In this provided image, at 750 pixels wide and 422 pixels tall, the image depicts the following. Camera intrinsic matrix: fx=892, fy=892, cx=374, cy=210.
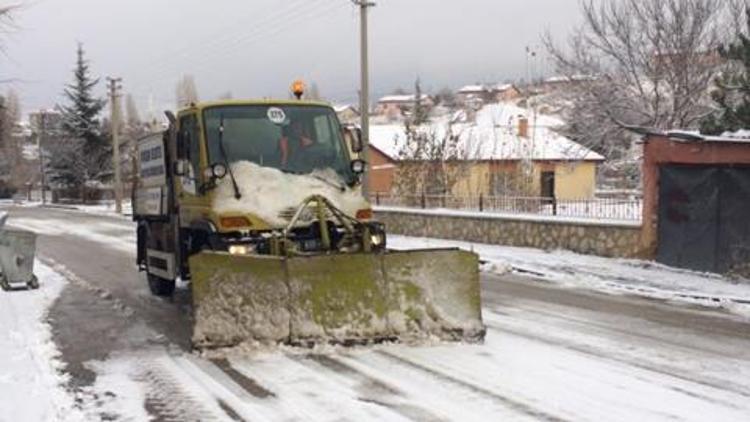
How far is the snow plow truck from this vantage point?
8.70 meters

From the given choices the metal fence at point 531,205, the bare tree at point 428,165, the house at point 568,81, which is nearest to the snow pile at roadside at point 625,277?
the metal fence at point 531,205

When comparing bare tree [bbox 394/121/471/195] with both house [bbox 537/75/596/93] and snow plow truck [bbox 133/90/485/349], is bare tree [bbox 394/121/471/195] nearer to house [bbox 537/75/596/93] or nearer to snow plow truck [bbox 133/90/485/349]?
house [bbox 537/75/596/93]

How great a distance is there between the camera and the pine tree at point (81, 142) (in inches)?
2744

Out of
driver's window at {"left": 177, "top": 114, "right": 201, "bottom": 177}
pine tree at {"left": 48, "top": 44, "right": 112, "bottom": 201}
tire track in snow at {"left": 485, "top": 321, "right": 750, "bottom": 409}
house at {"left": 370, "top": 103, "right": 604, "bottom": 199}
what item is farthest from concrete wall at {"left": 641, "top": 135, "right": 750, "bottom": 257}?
pine tree at {"left": 48, "top": 44, "right": 112, "bottom": 201}

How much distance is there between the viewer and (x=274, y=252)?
934 centimetres

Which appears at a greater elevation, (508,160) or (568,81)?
(568,81)

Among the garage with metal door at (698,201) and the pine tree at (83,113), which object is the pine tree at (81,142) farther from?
the garage with metal door at (698,201)

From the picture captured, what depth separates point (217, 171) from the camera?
995cm

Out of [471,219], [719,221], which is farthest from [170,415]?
[471,219]

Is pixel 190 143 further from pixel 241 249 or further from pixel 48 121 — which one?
pixel 48 121

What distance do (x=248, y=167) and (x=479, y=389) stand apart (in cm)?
427

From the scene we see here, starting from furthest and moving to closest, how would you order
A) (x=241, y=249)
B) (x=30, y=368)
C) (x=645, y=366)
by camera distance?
(x=241, y=249) < (x=30, y=368) < (x=645, y=366)

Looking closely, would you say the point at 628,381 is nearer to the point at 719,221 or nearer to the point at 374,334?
the point at 374,334

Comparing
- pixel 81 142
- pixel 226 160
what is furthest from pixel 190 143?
pixel 81 142
